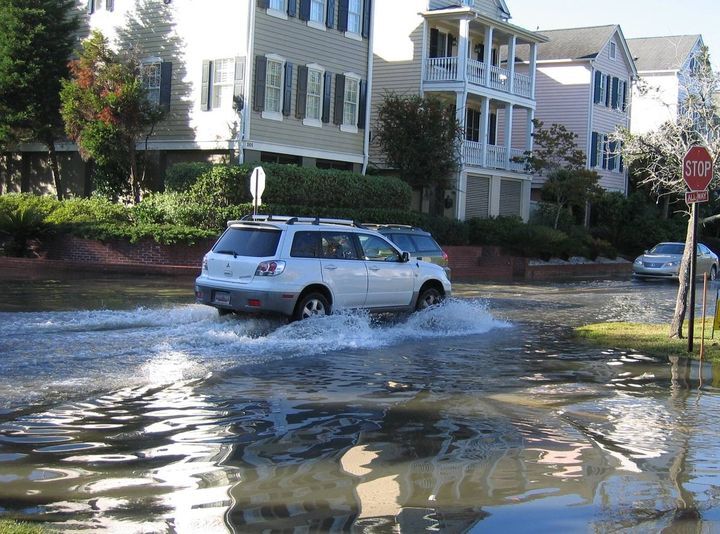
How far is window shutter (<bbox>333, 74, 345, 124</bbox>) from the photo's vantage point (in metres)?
32.3

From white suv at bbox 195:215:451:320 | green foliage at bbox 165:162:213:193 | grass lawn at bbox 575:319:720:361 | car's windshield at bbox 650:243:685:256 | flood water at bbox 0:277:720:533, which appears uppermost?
green foliage at bbox 165:162:213:193

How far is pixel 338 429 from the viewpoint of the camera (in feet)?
26.0

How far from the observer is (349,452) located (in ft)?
23.5

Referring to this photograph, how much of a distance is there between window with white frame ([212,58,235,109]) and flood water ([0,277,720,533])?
15.7m

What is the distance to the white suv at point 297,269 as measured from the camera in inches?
523

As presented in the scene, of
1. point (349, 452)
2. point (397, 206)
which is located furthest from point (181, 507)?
point (397, 206)

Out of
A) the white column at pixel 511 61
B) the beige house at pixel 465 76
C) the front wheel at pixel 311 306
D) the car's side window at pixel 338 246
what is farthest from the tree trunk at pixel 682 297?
the white column at pixel 511 61

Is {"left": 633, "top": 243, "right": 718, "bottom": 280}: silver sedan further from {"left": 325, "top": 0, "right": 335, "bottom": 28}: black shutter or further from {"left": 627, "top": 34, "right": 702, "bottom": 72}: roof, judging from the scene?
{"left": 627, "top": 34, "right": 702, "bottom": 72}: roof

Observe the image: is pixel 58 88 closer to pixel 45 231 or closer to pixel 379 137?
pixel 45 231

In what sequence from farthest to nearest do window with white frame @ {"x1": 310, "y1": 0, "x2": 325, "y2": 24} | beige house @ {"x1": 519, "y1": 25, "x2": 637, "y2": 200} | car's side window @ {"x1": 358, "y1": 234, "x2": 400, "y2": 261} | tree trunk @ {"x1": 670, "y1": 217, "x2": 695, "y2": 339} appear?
beige house @ {"x1": 519, "y1": 25, "x2": 637, "y2": 200} → window with white frame @ {"x1": 310, "y1": 0, "x2": 325, "y2": 24} → car's side window @ {"x1": 358, "y1": 234, "x2": 400, "y2": 261} → tree trunk @ {"x1": 670, "y1": 217, "x2": 695, "y2": 339}

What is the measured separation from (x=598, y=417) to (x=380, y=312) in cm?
646

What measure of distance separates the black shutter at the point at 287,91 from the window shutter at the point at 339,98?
2.39m

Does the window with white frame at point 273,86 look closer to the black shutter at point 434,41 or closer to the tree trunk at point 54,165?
the tree trunk at point 54,165

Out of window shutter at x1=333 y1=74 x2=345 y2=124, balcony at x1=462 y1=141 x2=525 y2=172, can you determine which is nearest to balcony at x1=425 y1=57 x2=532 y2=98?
balcony at x1=462 y1=141 x2=525 y2=172
